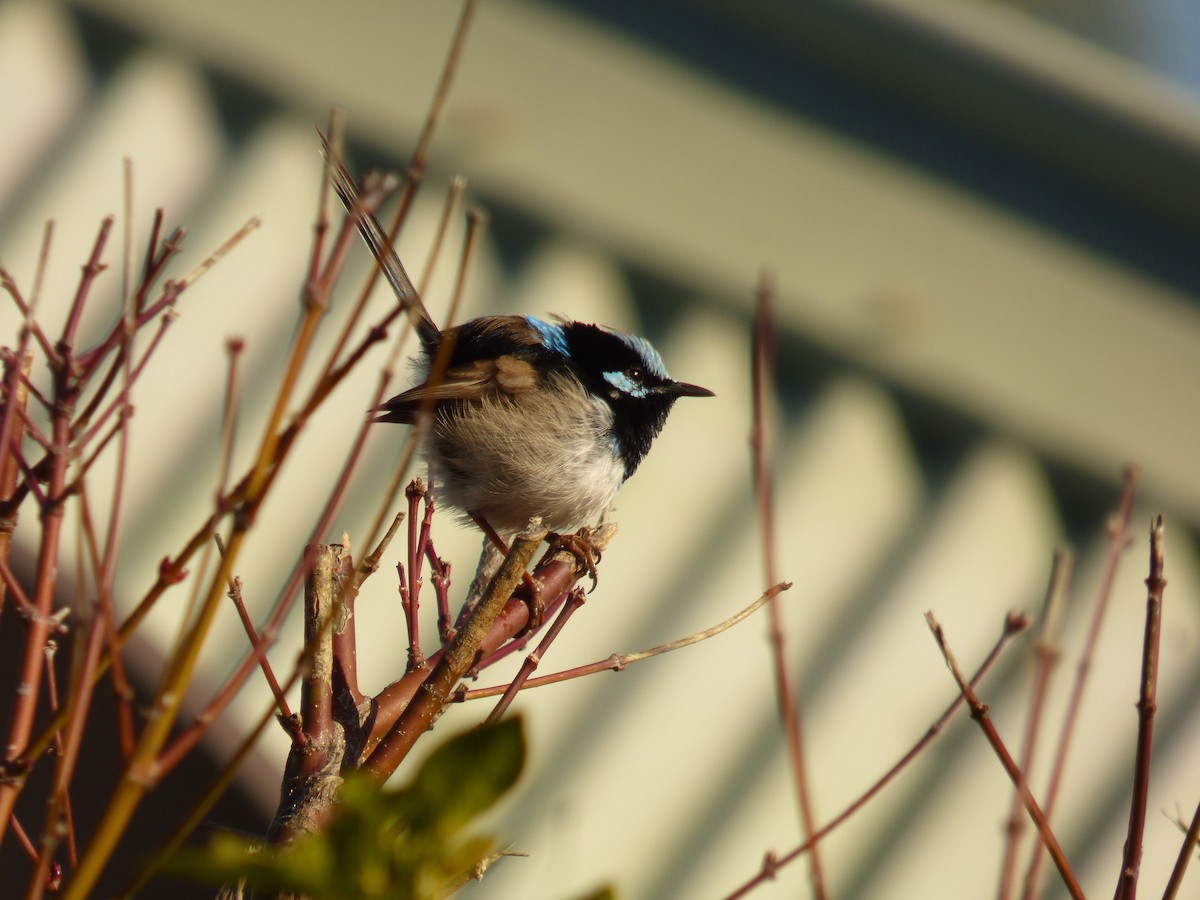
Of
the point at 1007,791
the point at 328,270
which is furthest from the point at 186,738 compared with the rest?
the point at 1007,791

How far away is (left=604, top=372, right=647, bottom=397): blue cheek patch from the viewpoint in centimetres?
381

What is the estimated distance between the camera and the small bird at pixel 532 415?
3.50m

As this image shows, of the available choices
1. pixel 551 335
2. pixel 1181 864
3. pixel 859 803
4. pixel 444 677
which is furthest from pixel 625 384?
pixel 1181 864

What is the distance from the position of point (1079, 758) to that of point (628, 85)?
287cm

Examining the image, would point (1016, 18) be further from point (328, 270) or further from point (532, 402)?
point (328, 270)

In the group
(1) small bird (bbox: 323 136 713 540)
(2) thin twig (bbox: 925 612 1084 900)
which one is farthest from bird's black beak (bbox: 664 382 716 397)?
(2) thin twig (bbox: 925 612 1084 900)

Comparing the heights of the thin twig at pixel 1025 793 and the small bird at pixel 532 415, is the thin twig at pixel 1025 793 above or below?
below

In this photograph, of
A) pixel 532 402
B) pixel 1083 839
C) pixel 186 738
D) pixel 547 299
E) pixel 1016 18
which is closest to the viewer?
pixel 186 738

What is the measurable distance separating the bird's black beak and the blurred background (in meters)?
0.70

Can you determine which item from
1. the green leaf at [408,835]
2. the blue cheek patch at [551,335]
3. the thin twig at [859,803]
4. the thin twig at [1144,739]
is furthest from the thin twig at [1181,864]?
the blue cheek patch at [551,335]

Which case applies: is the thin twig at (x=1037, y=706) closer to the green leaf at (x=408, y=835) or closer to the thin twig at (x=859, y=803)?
the thin twig at (x=859, y=803)

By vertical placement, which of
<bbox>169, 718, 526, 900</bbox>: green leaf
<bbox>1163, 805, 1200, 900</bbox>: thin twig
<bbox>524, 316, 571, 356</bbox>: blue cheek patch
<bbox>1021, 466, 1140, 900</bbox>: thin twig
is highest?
<bbox>524, 316, 571, 356</bbox>: blue cheek patch

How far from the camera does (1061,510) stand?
4262 millimetres

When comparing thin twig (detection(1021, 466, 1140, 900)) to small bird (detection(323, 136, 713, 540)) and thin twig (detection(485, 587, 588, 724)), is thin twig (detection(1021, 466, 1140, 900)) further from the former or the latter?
small bird (detection(323, 136, 713, 540))
